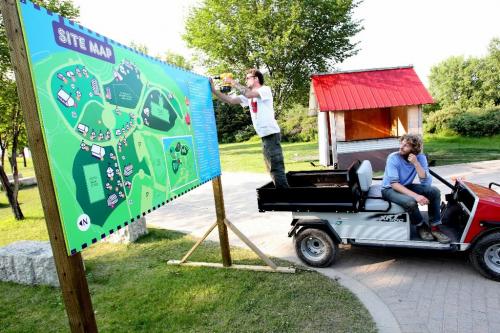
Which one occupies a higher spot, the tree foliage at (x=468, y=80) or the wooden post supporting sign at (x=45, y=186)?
the tree foliage at (x=468, y=80)

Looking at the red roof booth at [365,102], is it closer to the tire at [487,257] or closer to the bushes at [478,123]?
the tire at [487,257]

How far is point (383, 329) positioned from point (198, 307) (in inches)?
84.5

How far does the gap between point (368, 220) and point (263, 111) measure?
2139 mm

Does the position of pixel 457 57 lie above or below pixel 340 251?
above

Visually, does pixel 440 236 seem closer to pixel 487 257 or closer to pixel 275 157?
pixel 487 257

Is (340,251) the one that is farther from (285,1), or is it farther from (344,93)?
(285,1)

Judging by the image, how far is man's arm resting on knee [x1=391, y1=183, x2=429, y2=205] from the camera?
4613 mm

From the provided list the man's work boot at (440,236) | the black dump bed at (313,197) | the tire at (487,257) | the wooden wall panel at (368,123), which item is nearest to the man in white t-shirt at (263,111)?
the black dump bed at (313,197)

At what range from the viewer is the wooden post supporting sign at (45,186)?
2.12 meters

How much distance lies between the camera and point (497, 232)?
4336mm

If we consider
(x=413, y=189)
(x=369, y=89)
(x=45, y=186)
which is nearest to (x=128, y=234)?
(x=45, y=186)

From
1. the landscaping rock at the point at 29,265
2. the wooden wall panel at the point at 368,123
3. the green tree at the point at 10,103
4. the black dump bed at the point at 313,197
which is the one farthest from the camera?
the wooden wall panel at the point at 368,123

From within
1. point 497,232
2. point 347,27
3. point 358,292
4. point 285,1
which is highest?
point 285,1

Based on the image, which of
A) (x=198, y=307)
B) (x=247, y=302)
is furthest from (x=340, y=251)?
(x=198, y=307)
